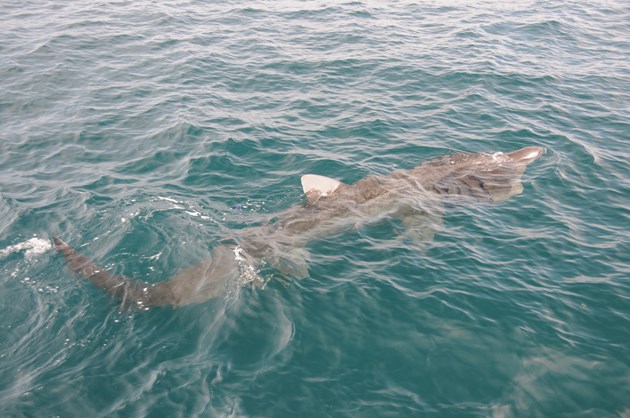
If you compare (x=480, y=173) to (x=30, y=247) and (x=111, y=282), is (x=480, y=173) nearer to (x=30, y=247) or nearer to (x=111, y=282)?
(x=111, y=282)

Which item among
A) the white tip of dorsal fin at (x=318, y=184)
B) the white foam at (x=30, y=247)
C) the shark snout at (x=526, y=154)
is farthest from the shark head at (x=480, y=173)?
the white foam at (x=30, y=247)

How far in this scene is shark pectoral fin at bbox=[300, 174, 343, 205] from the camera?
12928 millimetres

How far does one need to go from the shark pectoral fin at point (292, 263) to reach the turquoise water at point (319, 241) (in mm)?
256

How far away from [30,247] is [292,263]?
6.12 meters

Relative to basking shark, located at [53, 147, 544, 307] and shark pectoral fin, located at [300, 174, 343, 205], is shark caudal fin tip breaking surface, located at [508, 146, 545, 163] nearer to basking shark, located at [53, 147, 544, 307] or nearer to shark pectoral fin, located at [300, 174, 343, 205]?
basking shark, located at [53, 147, 544, 307]

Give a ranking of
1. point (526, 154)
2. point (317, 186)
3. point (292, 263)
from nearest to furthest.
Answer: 1. point (292, 263)
2. point (317, 186)
3. point (526, 154)

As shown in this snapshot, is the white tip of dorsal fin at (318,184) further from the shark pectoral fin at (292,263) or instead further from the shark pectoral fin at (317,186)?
the shark pectoral fin at (292,263)

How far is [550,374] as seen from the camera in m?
8.16

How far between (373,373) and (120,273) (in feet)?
19.3

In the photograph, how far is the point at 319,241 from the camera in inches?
456

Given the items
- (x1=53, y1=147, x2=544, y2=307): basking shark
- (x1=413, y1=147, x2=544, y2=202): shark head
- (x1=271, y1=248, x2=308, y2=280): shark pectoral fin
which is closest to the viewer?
(x1=53, y1=147, x2=544, y2=307): basking shark

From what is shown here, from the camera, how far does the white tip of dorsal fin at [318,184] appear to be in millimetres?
12989

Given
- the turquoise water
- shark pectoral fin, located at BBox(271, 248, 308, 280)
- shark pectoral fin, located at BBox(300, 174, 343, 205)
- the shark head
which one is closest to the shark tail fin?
the turquoise water

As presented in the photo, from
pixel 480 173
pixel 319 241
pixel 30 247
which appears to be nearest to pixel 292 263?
pixel 319 241
